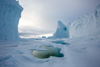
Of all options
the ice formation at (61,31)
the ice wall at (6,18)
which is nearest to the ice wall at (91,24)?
the ice wall at (6,18)

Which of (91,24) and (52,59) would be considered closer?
(52,59)

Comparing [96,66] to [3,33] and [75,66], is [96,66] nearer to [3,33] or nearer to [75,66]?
[75,66]

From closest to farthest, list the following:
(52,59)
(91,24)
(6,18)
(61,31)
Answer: (52,59) → (91,24) → (6,18) → (61,31)

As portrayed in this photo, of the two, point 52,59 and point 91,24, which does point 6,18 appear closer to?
point 52,59

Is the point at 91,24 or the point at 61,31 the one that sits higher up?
the point at 91,24

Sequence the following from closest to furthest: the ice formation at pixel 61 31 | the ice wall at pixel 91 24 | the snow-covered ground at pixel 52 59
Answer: the snow-covered ground at pixel 52 59 < the ice wall at pixel 91 24 < the ice formation at pixel 61 31

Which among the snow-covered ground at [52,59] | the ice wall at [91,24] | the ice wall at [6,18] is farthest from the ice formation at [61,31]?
the snow-covered ground at [52,59]

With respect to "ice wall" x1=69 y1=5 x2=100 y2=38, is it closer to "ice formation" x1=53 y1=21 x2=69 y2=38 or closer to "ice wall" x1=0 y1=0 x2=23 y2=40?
"ice wall" x1=0 y1=0 x2=23 y2=40

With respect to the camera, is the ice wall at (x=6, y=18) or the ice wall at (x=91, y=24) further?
the ice wall at (x=6, y=18)

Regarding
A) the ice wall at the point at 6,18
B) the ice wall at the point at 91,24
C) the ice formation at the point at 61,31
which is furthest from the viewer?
the ice formation at the point at 61,31

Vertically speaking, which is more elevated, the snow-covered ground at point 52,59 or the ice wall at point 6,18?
the ice wall at point 6,18

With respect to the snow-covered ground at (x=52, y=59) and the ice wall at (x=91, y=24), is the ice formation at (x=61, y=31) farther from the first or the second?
the snow-covered ground at (x=52, y=59)

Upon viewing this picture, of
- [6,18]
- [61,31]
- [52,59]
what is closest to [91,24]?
[52,59]

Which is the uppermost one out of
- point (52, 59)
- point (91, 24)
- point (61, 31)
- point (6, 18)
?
point (6, 18)
